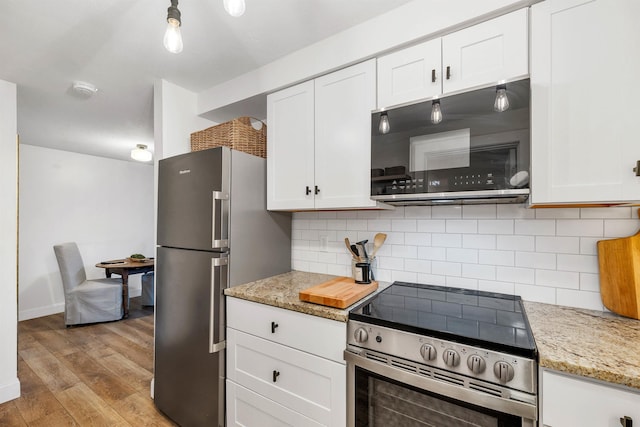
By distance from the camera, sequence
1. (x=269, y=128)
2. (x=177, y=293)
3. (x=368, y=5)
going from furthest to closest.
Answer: (x=269, y=128) < (x=177, y=293) < (x=368, y=5)

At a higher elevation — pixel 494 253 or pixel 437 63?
pixel 437 63

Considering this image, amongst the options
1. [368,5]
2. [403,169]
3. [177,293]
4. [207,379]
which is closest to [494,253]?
[403,169]

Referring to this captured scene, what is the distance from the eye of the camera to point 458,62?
1361 millimetres

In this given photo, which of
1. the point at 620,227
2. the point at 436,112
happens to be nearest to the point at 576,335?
the point at 620,227

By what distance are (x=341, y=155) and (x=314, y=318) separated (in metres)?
0.91

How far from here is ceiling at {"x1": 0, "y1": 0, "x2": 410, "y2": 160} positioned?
1466 mm

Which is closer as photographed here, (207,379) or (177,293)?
(207,379)

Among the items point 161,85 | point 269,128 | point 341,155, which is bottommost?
point 341,155

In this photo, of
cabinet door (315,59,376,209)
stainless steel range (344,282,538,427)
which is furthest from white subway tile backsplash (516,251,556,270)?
cabinet door (315,59,376,209)

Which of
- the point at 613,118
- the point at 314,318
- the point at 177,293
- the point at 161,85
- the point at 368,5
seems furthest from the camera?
the point at 161,85

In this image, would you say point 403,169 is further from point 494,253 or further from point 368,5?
point 368,5

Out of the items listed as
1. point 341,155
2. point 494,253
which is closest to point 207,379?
point 341,155

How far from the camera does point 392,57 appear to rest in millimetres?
1535

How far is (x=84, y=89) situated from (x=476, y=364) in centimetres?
310
